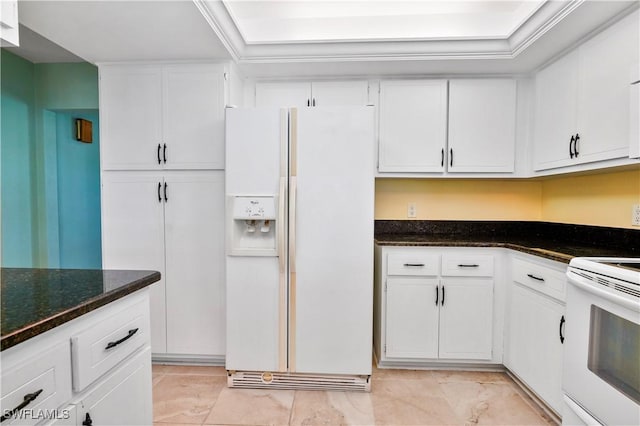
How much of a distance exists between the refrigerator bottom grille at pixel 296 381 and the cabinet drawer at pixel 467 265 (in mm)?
922

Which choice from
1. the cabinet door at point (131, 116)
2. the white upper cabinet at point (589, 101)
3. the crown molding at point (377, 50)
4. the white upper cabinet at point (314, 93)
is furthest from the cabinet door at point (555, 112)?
the cabinet door at point (131, 116)

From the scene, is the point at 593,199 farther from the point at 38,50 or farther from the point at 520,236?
the point at 38,50

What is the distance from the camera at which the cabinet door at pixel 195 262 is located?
2305 mm

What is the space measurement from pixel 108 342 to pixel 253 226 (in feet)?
3.88

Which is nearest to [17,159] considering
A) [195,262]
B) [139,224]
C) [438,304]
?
[139,224]

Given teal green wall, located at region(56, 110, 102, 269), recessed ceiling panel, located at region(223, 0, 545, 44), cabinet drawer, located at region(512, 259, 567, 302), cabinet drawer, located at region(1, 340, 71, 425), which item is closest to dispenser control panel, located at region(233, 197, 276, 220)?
recessed ceiling panel, located at region(223, 0, 545, 44)

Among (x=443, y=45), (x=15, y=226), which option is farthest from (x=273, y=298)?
(x=15, y=226)

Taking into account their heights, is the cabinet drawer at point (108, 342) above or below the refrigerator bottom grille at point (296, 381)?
above

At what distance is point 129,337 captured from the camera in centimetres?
106

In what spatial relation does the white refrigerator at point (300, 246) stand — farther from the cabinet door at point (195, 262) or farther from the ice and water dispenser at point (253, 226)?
the cabinet door at point (195, 262)

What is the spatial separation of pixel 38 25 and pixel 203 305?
199 centimetres

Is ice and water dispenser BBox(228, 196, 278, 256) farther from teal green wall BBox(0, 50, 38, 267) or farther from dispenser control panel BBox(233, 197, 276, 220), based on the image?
teal green wall BBox(0, 50, 38, 267)

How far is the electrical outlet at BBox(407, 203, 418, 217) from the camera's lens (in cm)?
281

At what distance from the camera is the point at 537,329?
1897mm
